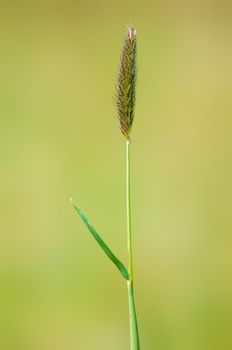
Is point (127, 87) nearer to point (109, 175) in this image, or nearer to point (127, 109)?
point (127, 109)

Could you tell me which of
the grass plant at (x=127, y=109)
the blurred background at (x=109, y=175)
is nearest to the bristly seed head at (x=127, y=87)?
the grass plant at (x=127, y=109)

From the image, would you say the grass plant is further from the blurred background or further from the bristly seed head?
the blurred background

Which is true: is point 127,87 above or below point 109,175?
above

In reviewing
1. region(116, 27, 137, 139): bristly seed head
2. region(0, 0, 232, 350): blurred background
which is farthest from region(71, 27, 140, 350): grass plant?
region(0, 0, 232, 350): blurred background

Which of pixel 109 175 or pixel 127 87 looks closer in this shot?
pixel 127 87

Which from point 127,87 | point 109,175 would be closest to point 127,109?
point 127,87

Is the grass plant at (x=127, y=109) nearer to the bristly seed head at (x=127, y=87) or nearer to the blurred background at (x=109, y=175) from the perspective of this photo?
the bristly seed head at (x=127, y=87)
